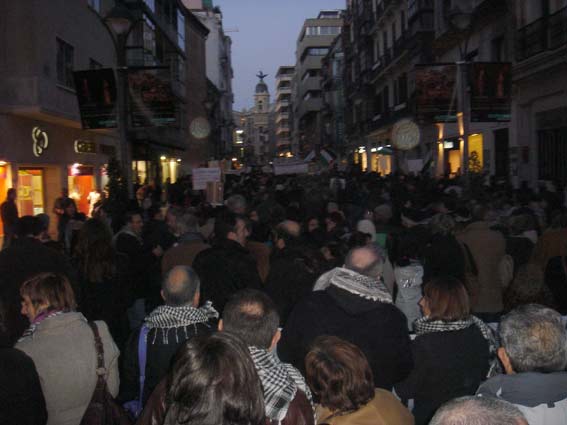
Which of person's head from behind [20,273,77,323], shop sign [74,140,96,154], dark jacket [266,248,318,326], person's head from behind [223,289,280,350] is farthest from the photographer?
shop sign [74,140,96,154]

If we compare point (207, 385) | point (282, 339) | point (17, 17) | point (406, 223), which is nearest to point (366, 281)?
point (282, 339)

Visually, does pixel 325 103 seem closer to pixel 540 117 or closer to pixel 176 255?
pixel 540 117

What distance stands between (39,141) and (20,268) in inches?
505

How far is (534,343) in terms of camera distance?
3.20 meters

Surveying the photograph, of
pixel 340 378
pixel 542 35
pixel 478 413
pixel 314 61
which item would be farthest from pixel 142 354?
pixel 314 61

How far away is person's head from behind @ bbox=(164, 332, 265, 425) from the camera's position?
2.31m

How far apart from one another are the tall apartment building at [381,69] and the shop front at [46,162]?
12.5m

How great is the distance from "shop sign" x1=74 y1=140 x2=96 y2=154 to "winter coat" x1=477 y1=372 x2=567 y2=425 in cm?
1891

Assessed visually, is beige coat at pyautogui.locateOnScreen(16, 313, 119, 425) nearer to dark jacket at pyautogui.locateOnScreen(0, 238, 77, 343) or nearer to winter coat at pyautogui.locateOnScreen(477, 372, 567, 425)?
dark jacket at pyautogui.locateOnScreen(0, 238, 77, 343)

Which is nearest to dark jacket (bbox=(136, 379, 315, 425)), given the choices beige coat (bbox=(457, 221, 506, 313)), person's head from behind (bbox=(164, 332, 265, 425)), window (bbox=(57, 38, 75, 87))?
person's head from behind (bbox=(164, 332, 265, 425))

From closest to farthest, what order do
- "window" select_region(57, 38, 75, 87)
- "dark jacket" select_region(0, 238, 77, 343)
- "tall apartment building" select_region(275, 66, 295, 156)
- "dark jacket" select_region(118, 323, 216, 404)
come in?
"dark jacket" select_region(118, 323, 216, 404), "dark jacket" select_region(0, 238, 77, 343), "window" select_region(57, 38, 75, 87), "tall apartment building" select_region(275, 66, 295, 156)

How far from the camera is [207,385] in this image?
233 cm

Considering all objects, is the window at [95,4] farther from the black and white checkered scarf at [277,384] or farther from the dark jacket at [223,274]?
the black and white checkered scarf at [277,384]

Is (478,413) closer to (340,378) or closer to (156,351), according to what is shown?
(340,378)
